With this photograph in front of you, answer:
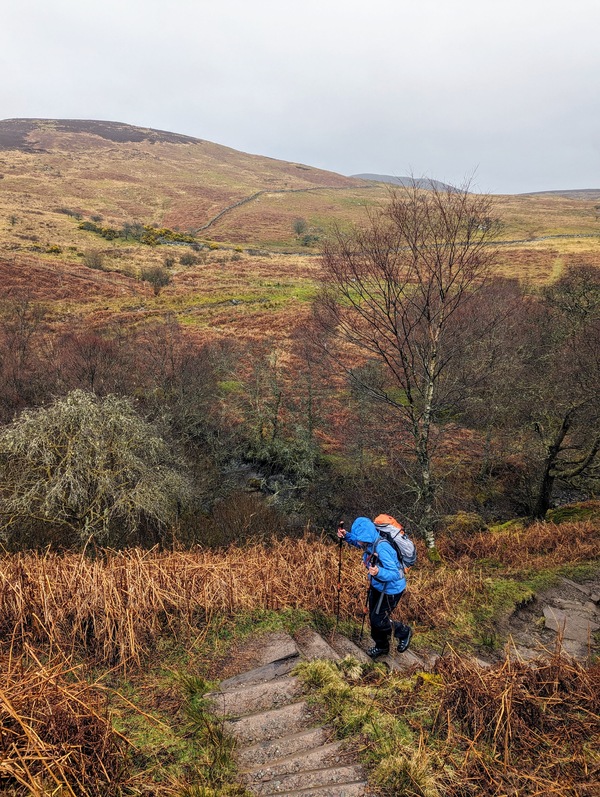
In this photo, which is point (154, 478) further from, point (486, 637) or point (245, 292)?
point (245, 292)

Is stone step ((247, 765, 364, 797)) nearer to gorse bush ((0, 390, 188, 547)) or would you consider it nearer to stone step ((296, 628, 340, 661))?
stone step ((296, 628, 340, 661))

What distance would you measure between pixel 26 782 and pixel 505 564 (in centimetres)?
839

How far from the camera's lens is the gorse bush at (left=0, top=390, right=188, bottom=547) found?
30.3 feet

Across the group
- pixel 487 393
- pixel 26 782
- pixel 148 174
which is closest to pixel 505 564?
pixel 26 782

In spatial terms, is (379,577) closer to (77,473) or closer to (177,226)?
(77,473)

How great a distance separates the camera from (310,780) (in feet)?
9.20

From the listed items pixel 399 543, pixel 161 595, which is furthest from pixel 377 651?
pixel 161 595

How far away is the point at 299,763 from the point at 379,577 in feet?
6.34

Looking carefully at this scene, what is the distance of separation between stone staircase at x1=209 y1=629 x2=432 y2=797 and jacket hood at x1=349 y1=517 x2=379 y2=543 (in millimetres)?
1208

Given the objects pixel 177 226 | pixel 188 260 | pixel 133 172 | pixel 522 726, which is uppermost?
pixel 133 172

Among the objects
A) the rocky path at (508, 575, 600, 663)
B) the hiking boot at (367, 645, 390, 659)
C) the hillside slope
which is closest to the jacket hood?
the hiking boot at (367, 645, 390, 659)

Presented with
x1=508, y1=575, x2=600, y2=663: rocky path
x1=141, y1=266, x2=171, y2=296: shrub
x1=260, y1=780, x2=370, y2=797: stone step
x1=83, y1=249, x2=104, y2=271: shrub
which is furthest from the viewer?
x1=83, y1=249, x2=104, y2=271: shrub

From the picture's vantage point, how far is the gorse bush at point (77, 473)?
9.23 metres

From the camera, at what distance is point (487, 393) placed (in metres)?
17.9
